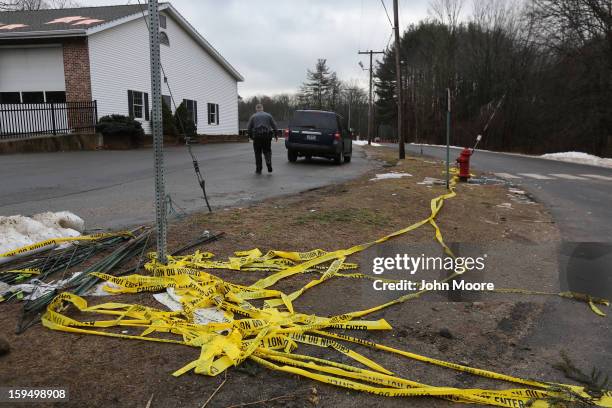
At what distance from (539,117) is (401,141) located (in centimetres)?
2276

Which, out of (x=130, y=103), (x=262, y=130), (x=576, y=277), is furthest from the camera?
(x=130, y=103)

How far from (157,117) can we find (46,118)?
67.3ft

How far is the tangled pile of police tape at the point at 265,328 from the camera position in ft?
9.00

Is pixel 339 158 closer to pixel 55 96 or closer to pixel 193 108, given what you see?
pixel 55 96

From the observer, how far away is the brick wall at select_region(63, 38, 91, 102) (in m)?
22.6

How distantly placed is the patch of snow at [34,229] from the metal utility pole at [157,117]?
1461mm

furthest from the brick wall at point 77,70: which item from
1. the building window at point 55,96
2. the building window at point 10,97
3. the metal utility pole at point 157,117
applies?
the metal utility pole at point 157,117

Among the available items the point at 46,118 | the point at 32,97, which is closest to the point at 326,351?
the point at 46,118

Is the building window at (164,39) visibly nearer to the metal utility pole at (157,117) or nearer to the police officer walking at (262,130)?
the police officer walking at (262,130)

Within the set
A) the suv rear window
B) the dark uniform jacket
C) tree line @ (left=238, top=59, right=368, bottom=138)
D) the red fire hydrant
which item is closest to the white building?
the suv rear window

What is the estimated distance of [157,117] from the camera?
13.9ft

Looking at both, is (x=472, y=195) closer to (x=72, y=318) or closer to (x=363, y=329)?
(x=363, y=329)

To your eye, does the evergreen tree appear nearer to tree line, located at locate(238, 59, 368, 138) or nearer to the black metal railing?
tree line, located at locate(238, 59, 368, 138)

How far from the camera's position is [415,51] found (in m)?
74.2
